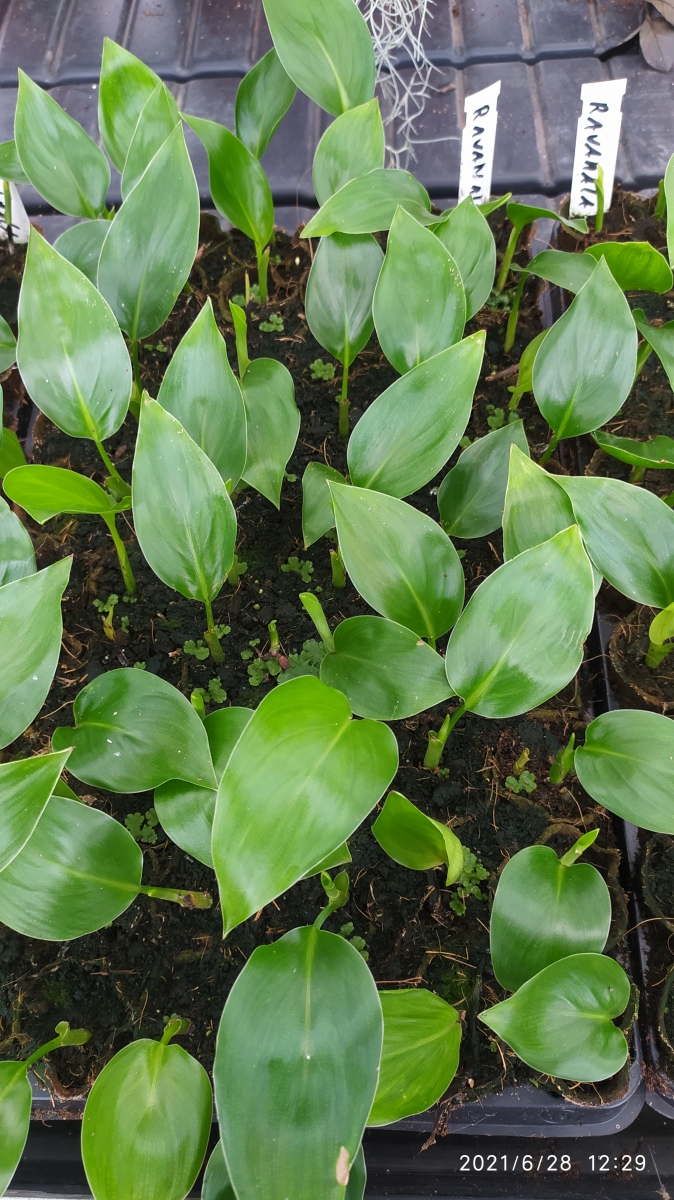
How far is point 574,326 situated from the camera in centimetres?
85

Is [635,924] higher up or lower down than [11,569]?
lower down

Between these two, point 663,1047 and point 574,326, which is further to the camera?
point 574,326

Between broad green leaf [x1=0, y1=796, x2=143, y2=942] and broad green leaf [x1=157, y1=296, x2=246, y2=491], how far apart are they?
377mm

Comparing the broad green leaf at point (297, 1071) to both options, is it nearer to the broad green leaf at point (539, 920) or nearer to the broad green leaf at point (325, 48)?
the broad green leaf at point (539, 920)

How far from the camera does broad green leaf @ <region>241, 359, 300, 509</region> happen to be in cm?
87

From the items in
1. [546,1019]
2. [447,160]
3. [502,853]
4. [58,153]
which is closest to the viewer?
[546,1019]

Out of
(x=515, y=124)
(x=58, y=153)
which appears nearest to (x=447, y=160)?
(x=515, y=124)

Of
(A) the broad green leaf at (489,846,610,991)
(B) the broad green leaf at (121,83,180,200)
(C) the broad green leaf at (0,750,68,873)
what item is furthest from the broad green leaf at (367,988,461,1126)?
(B) the broad green leaf at (121,83,180,200)

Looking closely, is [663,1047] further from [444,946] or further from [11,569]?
[11,569]

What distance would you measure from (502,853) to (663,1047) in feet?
0.75

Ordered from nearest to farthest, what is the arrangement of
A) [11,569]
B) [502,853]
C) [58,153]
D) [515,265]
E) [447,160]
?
[11,569]
[502,853]
[58,153]
[515,265]
[447,160]

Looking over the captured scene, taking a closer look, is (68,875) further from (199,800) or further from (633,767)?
(633,767)

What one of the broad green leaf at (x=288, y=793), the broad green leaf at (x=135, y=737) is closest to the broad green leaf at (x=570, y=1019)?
the broad green leaf at (x=288, y=793)

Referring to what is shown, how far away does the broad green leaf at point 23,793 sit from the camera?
1.81 feet
